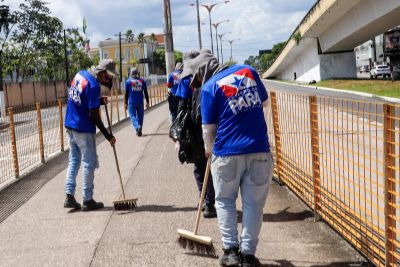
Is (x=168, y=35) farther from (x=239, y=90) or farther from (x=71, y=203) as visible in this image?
(x=239, y=90)

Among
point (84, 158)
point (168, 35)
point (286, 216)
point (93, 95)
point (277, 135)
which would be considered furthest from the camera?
point (168, 35)

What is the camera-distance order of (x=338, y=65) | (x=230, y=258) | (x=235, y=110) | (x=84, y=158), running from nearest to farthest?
1. (x=235, y=110)
2. (x=230, y=258)
3. (x=84, y=158)
4. (x=338, y=65)

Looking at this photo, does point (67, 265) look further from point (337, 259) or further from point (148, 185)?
point (148, 185)

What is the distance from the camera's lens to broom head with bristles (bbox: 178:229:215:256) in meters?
4.68

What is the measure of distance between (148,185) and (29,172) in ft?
9.34

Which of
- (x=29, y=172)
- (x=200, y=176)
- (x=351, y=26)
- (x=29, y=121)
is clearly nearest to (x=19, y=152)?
(x=29, y=121)

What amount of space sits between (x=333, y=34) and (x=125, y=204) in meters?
35.2

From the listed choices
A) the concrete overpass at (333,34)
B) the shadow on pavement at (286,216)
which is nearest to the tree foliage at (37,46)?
the concrete overpass at (333,34)

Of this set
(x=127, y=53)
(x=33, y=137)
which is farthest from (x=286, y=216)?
(x=127, y=53)

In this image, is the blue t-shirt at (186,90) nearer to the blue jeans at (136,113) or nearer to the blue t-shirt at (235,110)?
the blue t-shirt at (235,110)

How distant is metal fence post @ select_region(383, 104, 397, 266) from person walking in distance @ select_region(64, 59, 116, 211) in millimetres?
3343

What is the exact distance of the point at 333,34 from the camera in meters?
39.0

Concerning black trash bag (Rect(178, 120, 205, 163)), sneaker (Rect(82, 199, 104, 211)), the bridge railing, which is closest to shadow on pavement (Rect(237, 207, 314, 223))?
the bridge railing

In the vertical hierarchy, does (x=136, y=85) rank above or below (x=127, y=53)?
below
